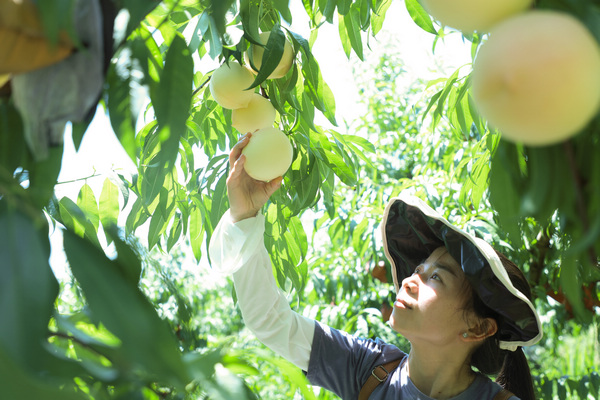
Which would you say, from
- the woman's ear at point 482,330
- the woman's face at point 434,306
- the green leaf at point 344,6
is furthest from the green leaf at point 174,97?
the woman's ear at point 482,330

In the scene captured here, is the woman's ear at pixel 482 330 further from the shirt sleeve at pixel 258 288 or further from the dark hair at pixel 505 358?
the shirt sleeve at pixel 258 288

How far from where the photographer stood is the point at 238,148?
108 centimetres

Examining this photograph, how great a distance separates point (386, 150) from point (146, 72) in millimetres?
2914

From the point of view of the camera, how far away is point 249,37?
0.70 m

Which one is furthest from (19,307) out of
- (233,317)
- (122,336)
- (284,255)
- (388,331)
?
(233,317)

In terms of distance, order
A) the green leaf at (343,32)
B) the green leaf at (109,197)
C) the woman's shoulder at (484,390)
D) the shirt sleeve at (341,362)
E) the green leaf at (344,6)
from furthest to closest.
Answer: the shirt sleeve at (341,362)
the woman's shoulder at (484,390)
the green leaf at (343,32)
the green leaf at (109,197)
the green leaf at (344,6)

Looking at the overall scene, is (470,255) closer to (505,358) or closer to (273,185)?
(505,358)

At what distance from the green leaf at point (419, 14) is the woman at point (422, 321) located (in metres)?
0.39

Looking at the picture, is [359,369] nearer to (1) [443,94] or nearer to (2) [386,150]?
(1) [443,94]

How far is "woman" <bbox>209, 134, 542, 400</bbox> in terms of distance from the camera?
1.24m

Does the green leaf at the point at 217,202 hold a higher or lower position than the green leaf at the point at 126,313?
higher

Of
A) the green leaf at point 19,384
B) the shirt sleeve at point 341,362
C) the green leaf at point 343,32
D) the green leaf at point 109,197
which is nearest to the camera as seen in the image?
the green leaf at point 19,384

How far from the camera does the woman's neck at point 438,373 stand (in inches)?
50.8

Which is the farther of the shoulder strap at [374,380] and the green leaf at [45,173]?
the shoulder strap at [374,380]
